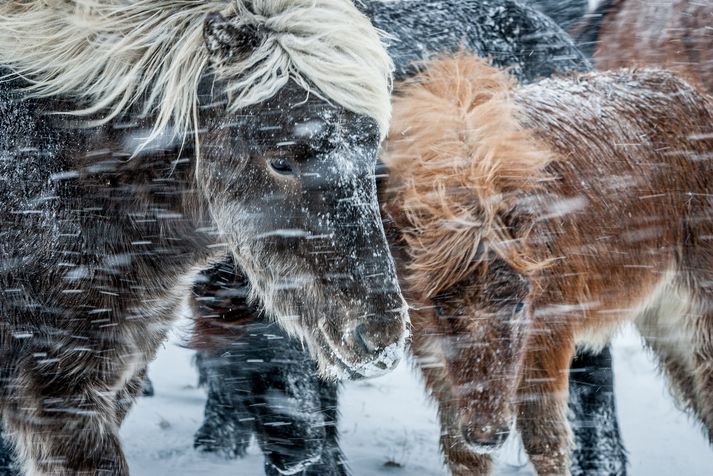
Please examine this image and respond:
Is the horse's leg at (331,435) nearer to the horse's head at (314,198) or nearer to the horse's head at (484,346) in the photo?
the horse's head at (484,346)

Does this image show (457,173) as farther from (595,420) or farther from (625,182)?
(595,420)

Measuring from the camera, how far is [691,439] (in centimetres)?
522

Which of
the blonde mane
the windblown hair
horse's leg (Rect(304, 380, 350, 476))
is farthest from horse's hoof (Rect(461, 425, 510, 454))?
the windblown hair

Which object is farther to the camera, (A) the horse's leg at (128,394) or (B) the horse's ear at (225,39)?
(A) the horse's leg at (128,394)

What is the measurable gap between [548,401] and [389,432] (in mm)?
1842

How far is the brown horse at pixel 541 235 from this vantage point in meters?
3.41

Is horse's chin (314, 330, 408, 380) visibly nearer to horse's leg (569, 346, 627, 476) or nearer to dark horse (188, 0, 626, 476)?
dark horse (188, 0, 626, 476)

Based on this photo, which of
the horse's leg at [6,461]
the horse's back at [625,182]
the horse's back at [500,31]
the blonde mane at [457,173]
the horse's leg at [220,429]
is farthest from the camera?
the horse's back at [500,31]

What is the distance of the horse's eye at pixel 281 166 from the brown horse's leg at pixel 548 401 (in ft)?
5.33

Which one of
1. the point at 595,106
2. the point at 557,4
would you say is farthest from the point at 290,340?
the point at 557,4

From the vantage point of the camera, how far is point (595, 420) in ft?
15.3

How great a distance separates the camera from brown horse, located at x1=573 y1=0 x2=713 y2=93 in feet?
19.3

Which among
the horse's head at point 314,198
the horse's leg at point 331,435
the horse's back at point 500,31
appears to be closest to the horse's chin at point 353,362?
the horse's head at point 314,198

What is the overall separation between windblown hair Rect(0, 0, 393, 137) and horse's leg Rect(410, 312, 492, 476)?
3.76ft
